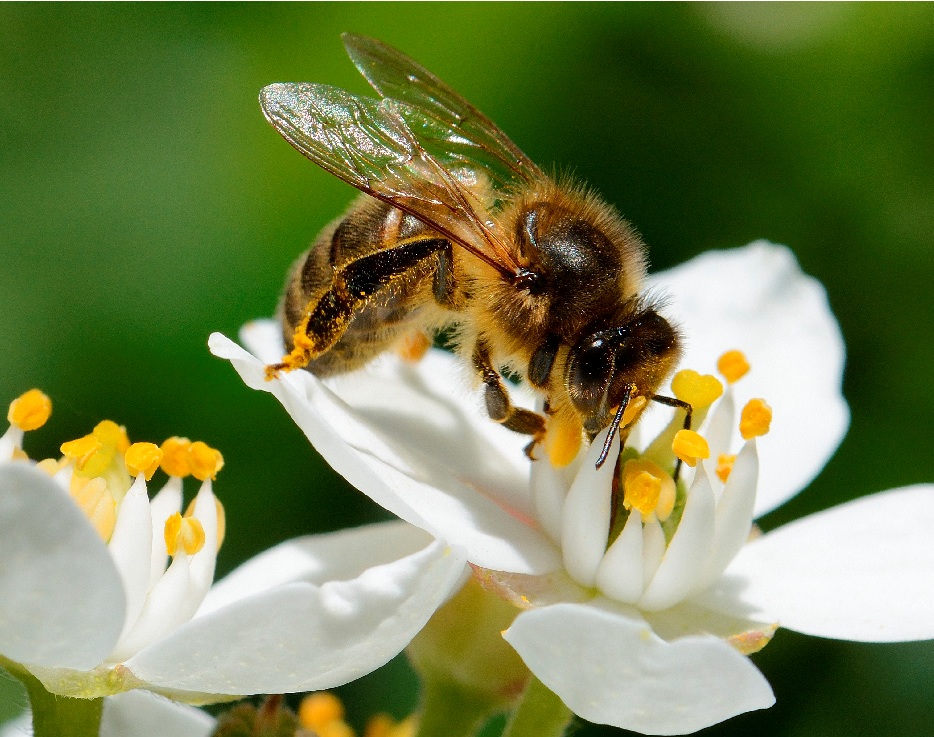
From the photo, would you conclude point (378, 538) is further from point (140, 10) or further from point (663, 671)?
point (140, 10)

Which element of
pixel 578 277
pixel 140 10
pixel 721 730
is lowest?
pixel 721 730

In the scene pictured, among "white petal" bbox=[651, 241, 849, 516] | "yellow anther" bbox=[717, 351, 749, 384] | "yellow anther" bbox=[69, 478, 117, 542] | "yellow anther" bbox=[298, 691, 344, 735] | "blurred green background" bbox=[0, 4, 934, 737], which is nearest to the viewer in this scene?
"yellow anther" bbox=[69, 478, 117, 542]

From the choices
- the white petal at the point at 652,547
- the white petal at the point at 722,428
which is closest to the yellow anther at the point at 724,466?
the white petal at the point at 722,428

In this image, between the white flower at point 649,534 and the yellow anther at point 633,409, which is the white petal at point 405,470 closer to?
the white flower at point 649,534

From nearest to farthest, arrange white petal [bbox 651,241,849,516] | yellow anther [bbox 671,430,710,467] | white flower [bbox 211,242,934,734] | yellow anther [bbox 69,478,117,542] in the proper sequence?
1. white flower [bbox 211,242,934,734]
2. yellow anther [bbox 69,478,117,542]
3. yellow anther [bbox 671,430,710,467]
4. white petal [bbox 651,241,849,516]

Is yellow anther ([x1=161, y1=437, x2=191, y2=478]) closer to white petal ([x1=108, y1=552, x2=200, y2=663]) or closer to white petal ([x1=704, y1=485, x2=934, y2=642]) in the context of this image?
white petal ([x1=108, y1=552, x2=200, y2=663])

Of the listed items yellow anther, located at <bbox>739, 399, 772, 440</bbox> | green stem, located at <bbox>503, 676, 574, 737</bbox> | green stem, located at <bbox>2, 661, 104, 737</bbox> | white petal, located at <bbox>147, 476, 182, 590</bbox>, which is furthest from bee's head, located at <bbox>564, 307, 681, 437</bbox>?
green stem, located at <bbox>2, 661, 104, 737</bbox>

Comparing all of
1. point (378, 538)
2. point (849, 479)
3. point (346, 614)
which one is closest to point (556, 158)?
point (849, 479)

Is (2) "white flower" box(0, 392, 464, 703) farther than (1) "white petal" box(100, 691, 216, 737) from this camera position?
No
